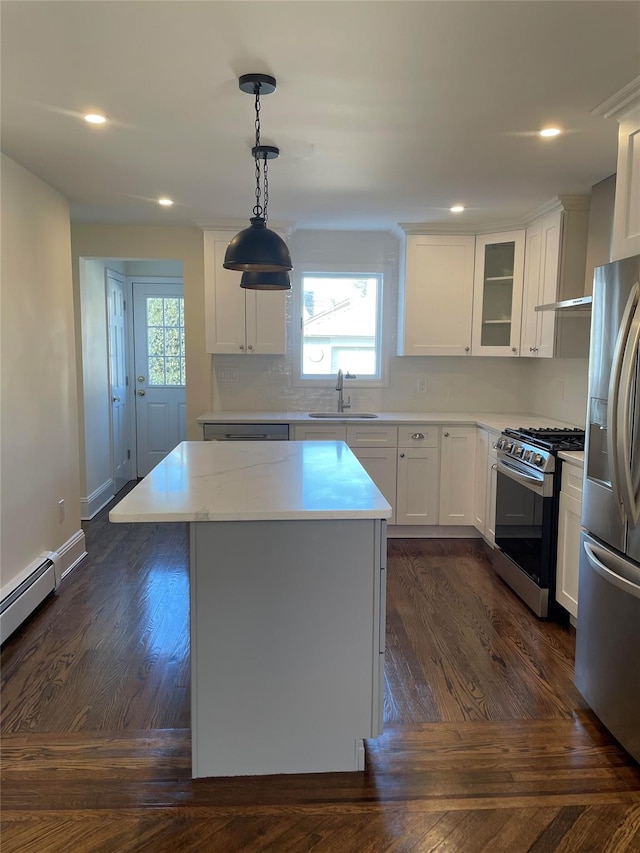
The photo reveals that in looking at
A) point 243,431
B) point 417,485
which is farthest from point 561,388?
point 243,431

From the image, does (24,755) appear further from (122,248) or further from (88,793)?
(122,248)

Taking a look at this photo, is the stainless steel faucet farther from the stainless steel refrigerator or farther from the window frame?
the stainless steel refrigerator

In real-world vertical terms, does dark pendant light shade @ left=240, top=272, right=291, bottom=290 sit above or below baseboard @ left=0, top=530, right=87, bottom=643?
above

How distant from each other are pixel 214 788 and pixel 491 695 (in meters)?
1.19

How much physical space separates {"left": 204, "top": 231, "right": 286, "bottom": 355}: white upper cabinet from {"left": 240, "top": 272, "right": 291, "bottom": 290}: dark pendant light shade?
178 cm

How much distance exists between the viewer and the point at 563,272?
12.3 feet

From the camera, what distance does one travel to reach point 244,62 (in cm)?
200

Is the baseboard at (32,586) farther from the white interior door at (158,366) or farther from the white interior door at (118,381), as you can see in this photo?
the white interior door at (158,366)

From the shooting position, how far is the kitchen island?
192 centimetres

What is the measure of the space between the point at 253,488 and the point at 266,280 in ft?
3.47

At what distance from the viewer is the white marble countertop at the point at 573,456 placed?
9.32 ft

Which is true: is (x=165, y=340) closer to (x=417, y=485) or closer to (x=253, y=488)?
(x=417, y=485)

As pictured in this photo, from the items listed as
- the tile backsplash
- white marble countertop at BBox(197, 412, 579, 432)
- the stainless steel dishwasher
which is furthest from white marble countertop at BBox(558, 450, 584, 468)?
the stainless steel dishwasher

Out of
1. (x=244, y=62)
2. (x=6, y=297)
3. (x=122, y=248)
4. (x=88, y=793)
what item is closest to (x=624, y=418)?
(x=244, y=62)
